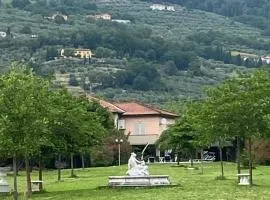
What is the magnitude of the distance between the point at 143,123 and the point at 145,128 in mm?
706

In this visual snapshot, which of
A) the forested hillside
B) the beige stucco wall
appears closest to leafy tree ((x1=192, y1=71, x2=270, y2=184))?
the beige stucco wall

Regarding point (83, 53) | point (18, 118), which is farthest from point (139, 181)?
point (83, 53)

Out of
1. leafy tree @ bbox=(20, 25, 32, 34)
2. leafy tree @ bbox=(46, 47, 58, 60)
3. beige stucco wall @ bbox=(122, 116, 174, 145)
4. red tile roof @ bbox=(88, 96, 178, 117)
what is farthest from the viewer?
leafy tree @ bbox=(20, 25, 32, 34)

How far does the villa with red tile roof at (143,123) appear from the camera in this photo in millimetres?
99500

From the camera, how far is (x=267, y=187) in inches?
1374

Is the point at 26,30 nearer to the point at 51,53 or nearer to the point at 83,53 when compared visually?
the point at 83,53

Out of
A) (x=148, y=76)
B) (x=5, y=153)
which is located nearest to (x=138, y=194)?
(x=5, y=153)

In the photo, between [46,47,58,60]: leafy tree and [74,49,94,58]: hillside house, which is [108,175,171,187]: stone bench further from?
[74,49,94,58]: hillside house

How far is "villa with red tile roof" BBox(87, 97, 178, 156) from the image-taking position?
9950 cm

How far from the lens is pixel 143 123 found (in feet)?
331

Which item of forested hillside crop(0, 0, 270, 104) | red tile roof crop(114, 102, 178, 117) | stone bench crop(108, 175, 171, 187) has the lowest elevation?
stone bench crop(108, 175, 171, 187)

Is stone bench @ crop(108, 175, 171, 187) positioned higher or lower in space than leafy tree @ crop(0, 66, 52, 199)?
lower

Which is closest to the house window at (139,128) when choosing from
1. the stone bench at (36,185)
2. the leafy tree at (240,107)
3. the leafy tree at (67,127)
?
the leafy tree at (67,127)

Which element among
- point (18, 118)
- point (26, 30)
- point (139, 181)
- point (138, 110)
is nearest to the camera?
point (18, 118)
